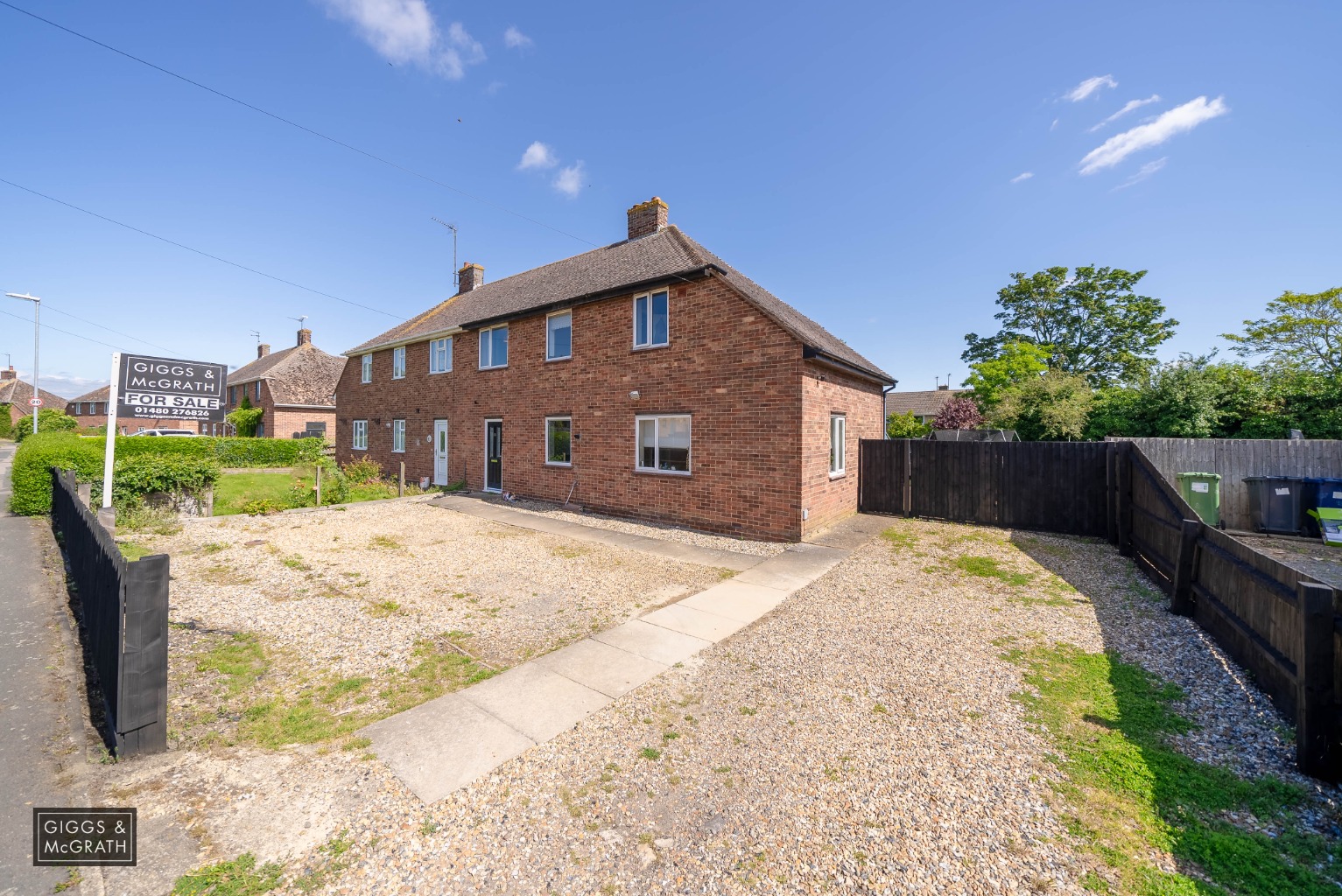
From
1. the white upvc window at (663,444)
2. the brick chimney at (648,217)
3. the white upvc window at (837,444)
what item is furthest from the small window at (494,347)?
the white upvc window at (837,444)

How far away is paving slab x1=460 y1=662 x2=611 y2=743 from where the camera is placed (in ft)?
12.9

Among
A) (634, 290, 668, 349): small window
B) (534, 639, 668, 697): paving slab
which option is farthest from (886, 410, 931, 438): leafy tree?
(534, 639, 668, 697): paving slab

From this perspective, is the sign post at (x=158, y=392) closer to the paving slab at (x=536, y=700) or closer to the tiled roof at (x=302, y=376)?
the paving slab at (x=536, y=700)

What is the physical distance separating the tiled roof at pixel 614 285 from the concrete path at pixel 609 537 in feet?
15.1

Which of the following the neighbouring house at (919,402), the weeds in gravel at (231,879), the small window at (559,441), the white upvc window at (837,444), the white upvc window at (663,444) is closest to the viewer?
the weeds in gravel at (231,879)

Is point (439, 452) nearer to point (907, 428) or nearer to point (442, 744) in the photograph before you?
point (442, 744)

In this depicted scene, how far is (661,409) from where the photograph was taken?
12.0m

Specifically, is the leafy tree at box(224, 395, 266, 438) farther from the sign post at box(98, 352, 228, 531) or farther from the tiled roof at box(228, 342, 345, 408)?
the sign post at box(98, 352, 228, 531)

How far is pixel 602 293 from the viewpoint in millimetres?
12906

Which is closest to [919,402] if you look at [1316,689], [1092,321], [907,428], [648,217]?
[1092,321]

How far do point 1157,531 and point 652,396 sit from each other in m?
9.55

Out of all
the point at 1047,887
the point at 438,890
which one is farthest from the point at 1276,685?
the point at 438,890

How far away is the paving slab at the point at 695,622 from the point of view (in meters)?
5.84

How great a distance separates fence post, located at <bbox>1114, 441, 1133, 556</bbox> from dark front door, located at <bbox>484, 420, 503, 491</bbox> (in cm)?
1553
